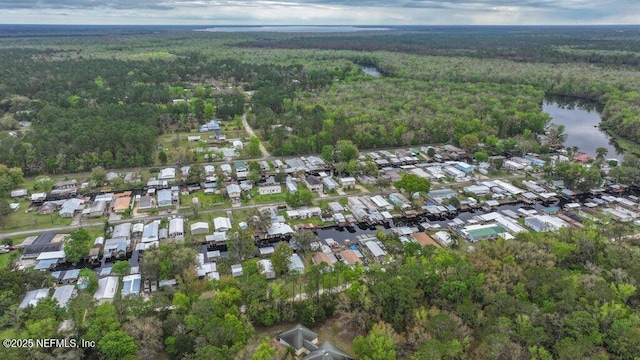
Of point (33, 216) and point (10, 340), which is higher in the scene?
point (10, 340)

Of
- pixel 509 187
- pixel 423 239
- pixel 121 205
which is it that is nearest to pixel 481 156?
pixel 509 187

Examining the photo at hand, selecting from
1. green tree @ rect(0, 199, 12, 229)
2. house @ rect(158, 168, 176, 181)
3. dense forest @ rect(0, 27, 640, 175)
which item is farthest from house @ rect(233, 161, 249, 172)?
green tree @ rect(0, 199, 12, 229)

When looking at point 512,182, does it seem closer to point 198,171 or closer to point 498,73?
point 198,171

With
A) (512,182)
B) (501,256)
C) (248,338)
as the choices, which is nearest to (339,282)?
(248,338)

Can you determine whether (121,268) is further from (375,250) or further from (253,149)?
(253,149)

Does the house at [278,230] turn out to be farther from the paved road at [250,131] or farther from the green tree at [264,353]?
the paved road at [250,131]

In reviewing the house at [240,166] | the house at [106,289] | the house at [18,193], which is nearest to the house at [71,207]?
the house at [18,193]
